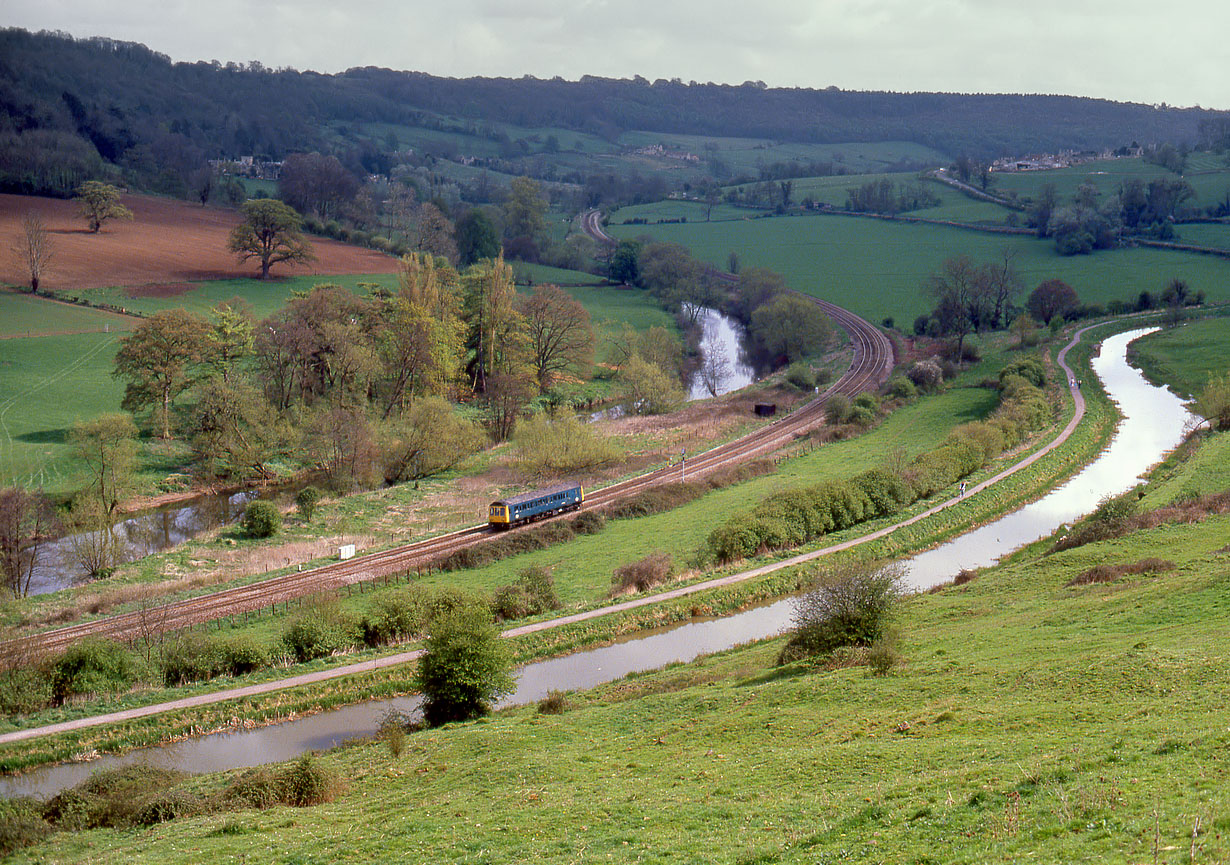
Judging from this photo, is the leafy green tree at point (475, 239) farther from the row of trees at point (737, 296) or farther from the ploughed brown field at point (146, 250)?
the row of trees at point (737, 296)

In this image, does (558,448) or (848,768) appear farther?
(558,448)

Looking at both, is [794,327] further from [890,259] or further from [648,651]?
[648,651]

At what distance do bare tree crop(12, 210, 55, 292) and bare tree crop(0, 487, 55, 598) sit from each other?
5298cm

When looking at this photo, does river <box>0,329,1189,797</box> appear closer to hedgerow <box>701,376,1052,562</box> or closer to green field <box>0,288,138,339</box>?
hedgerow <box>701,376,1052,562</box>

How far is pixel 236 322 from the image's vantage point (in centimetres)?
7919

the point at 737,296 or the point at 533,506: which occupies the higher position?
the point at 737,296

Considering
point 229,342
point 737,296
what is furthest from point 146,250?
point 737,296

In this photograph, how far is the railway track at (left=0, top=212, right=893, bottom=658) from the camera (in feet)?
135

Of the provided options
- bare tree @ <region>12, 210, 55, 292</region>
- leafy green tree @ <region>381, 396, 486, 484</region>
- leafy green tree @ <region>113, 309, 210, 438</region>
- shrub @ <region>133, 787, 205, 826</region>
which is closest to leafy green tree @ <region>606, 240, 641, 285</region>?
leafy green tree @ <region>381, 396, 486, 484</region>

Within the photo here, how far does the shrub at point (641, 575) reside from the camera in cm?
4802

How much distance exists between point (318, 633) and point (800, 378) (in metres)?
67.0

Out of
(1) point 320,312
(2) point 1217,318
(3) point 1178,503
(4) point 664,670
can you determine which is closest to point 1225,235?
(2) point 1217,318

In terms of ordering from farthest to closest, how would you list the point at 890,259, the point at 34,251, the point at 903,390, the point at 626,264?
the point at 890,259
the point at 626,264
the point at 34,251
the point at 903,390

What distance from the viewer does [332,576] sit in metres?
49.3
